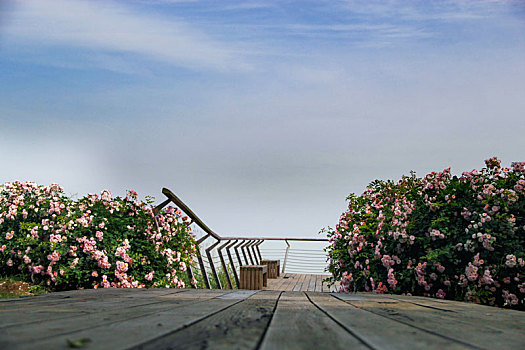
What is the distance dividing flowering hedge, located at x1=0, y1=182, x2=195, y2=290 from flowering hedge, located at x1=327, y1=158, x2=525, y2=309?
220cm

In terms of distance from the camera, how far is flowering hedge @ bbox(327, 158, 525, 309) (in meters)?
3.29

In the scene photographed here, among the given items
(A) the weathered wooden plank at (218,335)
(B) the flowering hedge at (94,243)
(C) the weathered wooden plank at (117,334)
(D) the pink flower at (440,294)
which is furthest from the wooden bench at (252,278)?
(C) the weathered wooden plank at (117,334)

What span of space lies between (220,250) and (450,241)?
490 cm

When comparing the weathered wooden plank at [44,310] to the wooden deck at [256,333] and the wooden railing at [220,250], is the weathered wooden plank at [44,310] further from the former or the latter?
the wooden railing at [220,250]

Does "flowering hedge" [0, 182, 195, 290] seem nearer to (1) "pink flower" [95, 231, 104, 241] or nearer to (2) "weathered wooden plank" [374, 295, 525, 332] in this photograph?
(1) "pink flower" [95, 231, 104, 241]

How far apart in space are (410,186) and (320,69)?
4855 millimetres

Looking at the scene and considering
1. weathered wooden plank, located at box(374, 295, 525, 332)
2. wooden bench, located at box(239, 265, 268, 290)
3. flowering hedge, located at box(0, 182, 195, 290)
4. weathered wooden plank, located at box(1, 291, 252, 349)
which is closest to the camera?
weathered wooden plank, located at box(1, 291, 252, 349)

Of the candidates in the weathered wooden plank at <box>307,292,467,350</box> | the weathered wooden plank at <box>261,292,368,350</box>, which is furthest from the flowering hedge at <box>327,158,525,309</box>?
the weathered wooden plank at <box>261,292,368,350</box>

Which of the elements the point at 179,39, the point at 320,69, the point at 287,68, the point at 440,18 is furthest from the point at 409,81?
the point at 179,39

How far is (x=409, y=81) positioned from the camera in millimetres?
7914

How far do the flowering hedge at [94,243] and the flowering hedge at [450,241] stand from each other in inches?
86.4

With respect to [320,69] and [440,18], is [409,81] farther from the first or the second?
[320,69]

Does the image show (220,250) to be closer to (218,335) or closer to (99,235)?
(99,235)

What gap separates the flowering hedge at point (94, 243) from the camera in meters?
4.55
